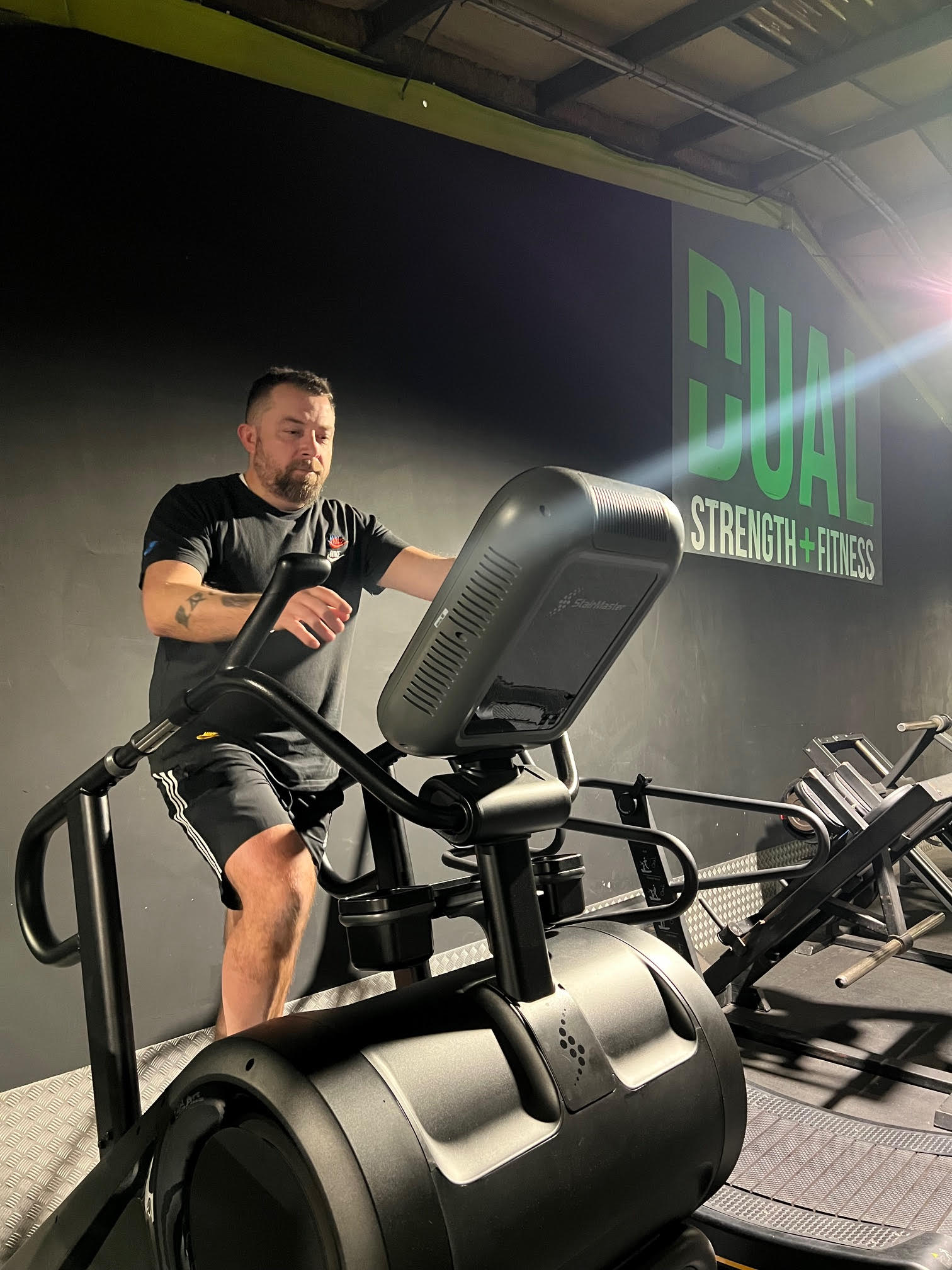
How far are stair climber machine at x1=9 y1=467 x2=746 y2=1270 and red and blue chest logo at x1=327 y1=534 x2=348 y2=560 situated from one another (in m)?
1.43

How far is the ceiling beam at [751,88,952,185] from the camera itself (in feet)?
14.0

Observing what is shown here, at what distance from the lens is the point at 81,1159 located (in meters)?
2.17

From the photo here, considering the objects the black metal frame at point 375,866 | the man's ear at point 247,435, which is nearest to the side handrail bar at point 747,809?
the black metal frame at point 375,866

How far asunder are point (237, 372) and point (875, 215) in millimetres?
4435

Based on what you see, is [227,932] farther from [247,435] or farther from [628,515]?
[628,515]

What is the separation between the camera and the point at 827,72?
3.89 m

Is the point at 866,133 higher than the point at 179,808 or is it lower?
higher

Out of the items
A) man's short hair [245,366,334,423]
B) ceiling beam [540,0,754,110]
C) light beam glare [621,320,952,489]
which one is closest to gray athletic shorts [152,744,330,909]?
man's short hair [245,366,334,423]

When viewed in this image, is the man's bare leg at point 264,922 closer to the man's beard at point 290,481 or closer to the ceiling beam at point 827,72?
the man's beard at point 290,481

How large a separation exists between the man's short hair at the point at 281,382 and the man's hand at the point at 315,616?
520 mm

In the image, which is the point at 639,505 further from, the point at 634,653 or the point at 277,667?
the point at 634,653

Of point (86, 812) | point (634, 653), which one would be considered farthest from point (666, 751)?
point (86, 812)

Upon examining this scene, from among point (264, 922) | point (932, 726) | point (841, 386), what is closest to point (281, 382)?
point (264, 922)

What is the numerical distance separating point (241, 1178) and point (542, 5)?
→ 3625 mm
